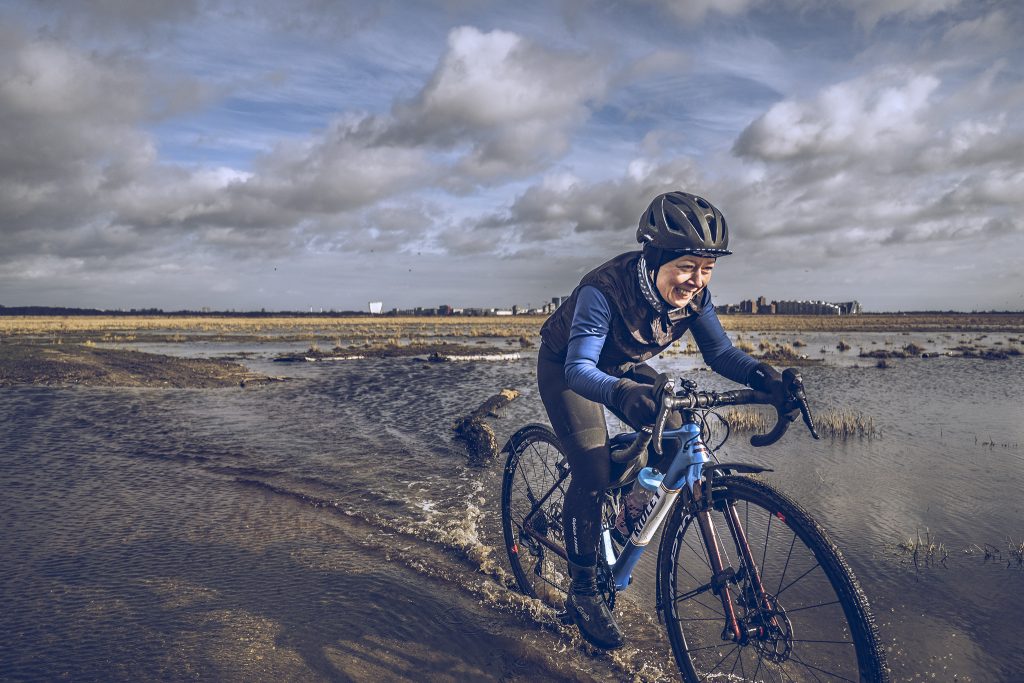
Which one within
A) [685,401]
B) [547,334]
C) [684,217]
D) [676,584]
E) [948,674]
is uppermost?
[684,217]

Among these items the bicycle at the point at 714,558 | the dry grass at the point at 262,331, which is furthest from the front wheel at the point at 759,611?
the dry grass at the point at 262,331

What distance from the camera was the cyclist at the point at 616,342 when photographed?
122 inches

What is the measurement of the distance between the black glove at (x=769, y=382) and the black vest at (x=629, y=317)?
0.43 metres

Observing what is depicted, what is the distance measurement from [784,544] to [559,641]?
2.66m

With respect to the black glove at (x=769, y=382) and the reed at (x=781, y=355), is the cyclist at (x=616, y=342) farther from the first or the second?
the reed at (x=781, y=355)

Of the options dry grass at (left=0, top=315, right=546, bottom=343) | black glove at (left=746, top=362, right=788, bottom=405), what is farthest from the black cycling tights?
dry grass at (left=0, top=315, right=546, bottom=343)

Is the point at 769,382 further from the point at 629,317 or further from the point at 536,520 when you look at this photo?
the point at 536,520

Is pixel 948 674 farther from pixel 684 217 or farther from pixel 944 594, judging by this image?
pixel 684 217

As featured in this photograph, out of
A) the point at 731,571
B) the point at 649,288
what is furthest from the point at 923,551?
the point at 649,288

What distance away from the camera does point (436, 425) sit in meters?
11.0

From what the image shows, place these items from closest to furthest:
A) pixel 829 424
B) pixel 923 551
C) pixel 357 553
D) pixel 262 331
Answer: pixel 357 553 < pixel 923 551 < pixel 829 424 < pixel 262 331

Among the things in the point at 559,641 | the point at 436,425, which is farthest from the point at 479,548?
the point at 436,425

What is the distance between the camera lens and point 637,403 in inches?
105

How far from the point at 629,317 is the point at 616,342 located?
0.18m
